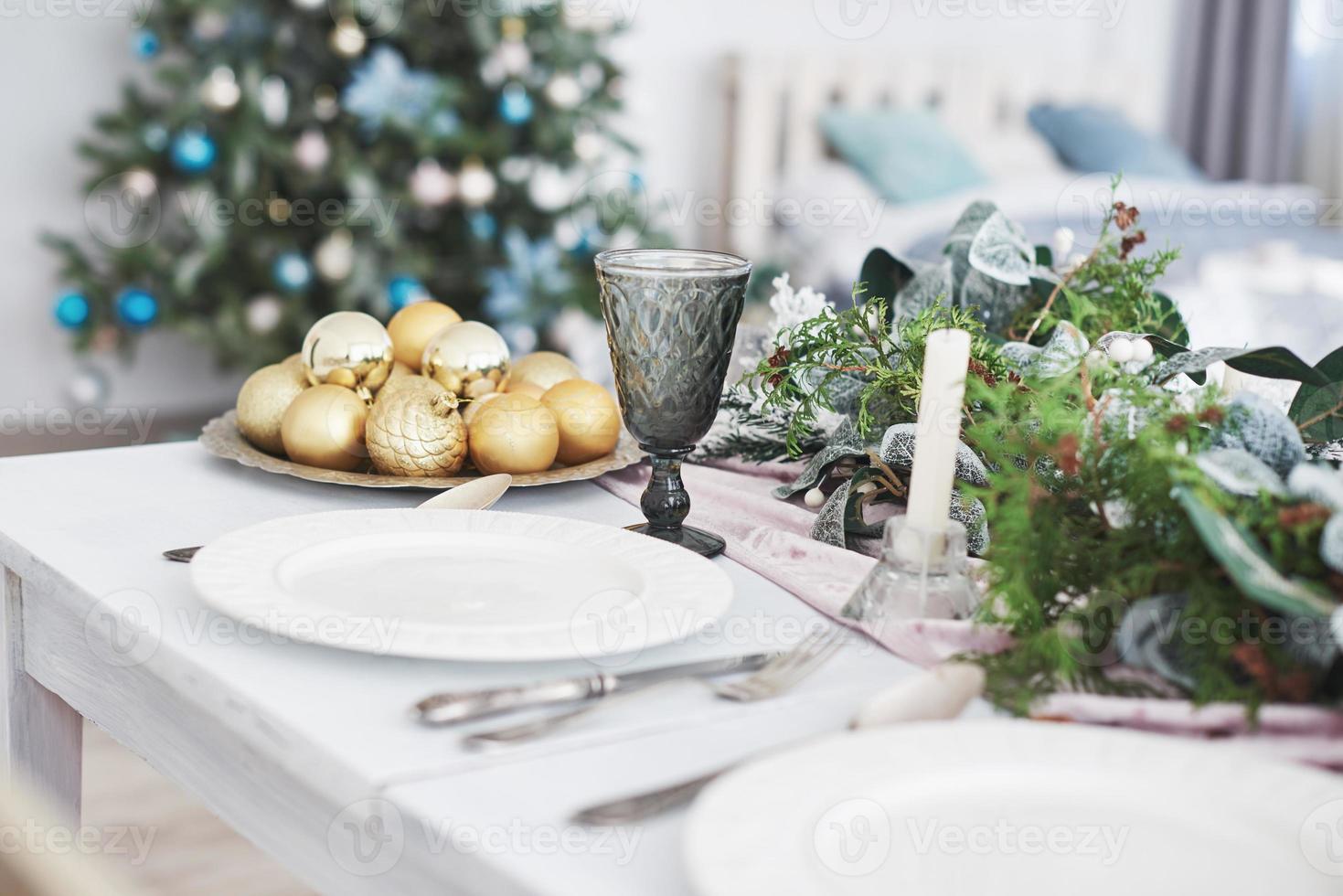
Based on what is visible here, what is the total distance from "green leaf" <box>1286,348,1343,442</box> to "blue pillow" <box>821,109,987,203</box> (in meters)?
2.77

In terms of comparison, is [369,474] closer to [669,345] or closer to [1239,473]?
[669,345]

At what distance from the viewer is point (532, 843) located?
17.5 inches

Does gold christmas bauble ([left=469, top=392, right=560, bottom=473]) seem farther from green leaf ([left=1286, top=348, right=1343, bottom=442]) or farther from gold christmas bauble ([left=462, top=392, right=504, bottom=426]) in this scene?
green leaf ([left=1286, top=348, right=1343, bottom=442])

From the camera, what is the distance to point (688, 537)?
796 mm

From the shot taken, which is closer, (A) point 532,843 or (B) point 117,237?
(A) point 532,843

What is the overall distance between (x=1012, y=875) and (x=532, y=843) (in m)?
0.16

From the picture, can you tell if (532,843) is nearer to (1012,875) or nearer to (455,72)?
(1012,875)

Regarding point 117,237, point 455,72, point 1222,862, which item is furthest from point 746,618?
point 117,237

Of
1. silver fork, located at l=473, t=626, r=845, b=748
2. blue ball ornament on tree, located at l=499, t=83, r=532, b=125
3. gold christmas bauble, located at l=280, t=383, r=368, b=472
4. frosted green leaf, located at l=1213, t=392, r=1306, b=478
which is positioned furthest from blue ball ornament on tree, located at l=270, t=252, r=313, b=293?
frosted green leaf, located at l=1213, t=392, r=1306, b=478

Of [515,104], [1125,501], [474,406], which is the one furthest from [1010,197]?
[1125,501]

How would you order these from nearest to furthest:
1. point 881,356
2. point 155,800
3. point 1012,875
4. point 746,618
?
point 1012,875
point 746,618
point 881,356
point 155,800

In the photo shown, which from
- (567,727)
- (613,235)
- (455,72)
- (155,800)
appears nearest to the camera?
(567,727)

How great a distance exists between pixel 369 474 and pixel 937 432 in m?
0.44

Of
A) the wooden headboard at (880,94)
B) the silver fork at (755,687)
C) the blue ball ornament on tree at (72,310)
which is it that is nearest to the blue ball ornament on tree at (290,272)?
the blue ball ornament on tree at (72,310)
